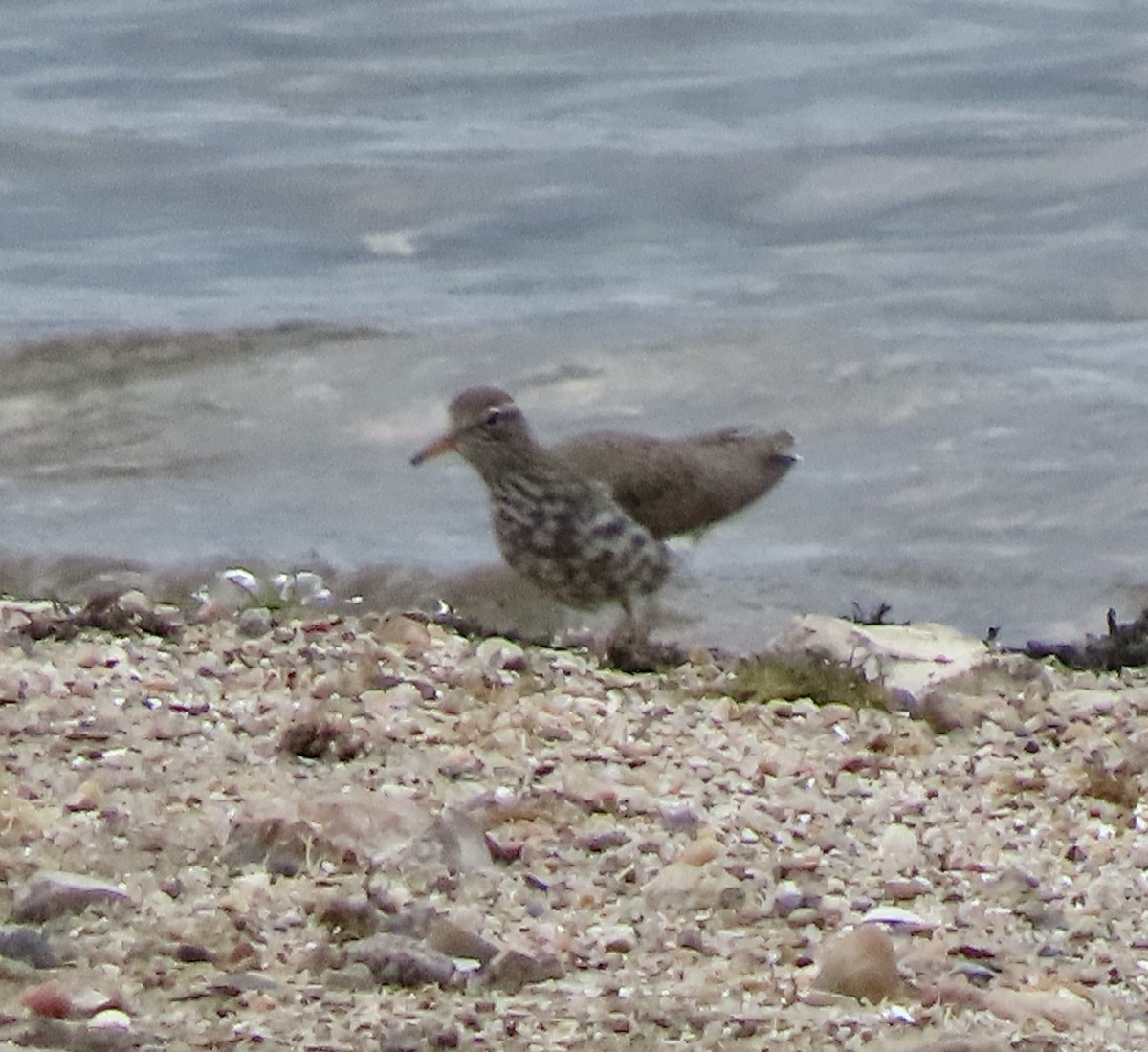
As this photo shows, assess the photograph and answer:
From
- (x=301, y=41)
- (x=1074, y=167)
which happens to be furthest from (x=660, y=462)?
(x=301, y=41)

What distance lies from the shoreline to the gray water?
11.6 feet

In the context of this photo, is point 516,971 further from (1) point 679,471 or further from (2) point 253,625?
(1) point 679,471

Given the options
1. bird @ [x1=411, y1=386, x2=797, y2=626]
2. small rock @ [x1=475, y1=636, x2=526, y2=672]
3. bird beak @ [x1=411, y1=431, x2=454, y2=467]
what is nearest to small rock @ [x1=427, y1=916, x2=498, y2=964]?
small rock @ [x1=475, y1=636, x2=526, y2=672]

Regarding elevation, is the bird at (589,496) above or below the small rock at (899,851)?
below

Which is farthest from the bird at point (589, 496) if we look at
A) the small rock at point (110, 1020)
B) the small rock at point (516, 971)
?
the small rock at point (110, 1020)

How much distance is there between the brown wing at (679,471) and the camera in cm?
952

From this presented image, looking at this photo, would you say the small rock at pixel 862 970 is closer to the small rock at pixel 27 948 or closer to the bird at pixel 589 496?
the small rock at pixel 27 948

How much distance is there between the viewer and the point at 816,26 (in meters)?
19.9

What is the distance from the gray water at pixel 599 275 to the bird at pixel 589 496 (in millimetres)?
477

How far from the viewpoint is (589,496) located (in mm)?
9352

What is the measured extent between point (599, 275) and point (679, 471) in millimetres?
5577

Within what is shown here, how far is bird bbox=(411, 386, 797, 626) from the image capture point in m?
9.25

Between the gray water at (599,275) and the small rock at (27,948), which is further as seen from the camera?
the gray water at (599,275)

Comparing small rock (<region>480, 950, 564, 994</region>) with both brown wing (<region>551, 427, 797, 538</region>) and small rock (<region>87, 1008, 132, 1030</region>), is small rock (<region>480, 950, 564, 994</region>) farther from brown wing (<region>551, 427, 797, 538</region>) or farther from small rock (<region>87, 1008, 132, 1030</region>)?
brown wing (<region>551, 427, 797, 538</region>)
